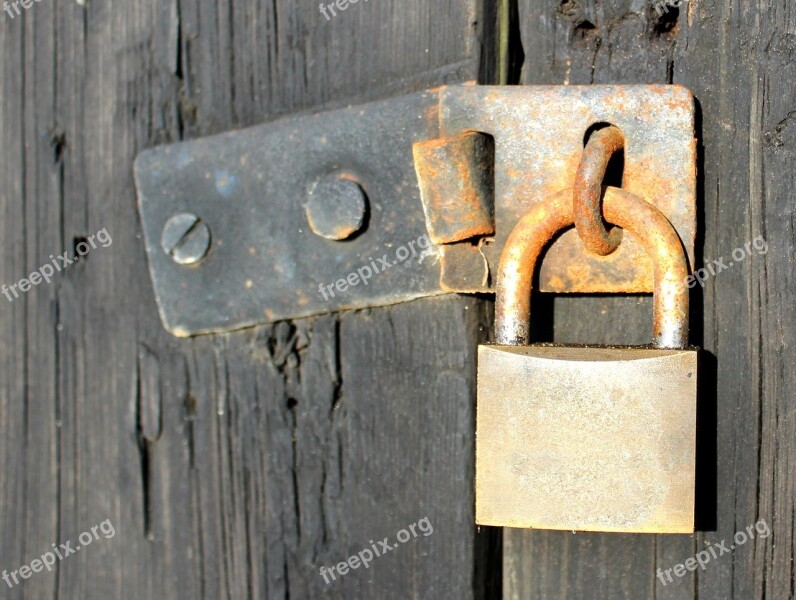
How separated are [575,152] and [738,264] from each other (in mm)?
165

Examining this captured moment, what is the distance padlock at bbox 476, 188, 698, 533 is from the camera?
0.62 m

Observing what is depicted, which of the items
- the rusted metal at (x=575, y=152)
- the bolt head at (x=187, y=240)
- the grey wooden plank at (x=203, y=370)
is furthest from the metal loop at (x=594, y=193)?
the bolt head at (x=187, y=240)

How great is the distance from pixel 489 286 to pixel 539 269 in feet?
0.14

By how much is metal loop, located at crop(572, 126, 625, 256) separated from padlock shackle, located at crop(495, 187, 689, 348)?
0.05ft

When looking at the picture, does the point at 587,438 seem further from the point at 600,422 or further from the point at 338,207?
the point at 338,207

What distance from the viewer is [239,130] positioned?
2.56 feet

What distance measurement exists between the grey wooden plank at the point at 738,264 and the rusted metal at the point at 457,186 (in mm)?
120

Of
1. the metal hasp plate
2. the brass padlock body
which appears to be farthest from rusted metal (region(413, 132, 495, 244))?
the brass padlock body

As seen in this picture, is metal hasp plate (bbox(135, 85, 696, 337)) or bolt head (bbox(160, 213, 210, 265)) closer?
metal hasp plate (bbox(135, 85, 696, 337))

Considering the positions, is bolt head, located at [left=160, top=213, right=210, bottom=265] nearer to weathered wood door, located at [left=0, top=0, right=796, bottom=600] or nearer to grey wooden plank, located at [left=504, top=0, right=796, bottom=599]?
weathered wood door, located at [left=0, top=0, right=796, bottom=600]

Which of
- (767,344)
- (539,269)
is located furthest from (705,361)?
(539,269)

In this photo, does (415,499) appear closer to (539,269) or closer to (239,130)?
(539,269)

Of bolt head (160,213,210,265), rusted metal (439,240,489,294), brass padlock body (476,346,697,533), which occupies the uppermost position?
bolt head (160,213,210,265)

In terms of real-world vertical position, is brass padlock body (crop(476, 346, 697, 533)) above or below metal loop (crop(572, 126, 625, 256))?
below
